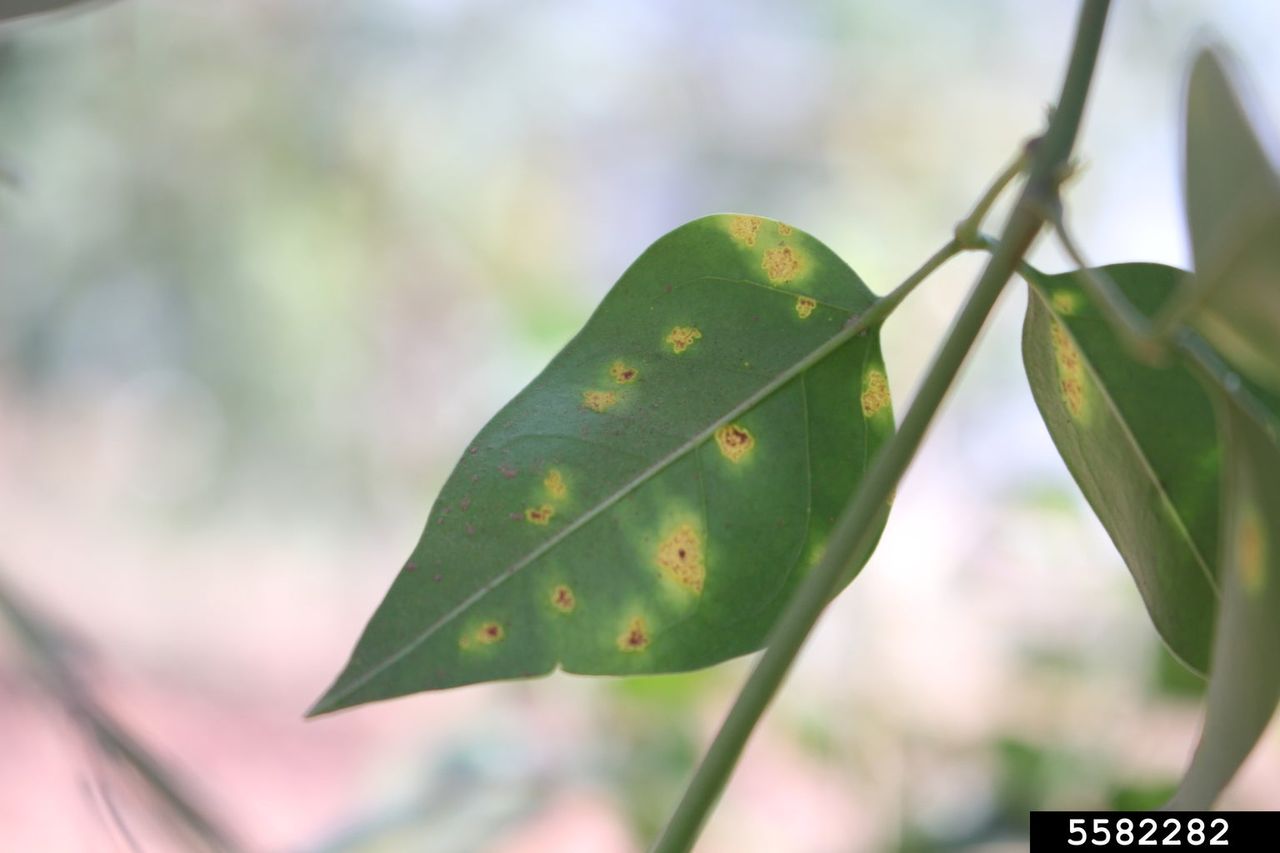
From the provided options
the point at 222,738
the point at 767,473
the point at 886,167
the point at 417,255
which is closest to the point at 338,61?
the point at 417,255

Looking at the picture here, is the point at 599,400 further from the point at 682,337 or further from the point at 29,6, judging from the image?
the point at 29,6

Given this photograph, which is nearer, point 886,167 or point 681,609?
point 681,609

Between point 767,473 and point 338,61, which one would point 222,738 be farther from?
point 767,473

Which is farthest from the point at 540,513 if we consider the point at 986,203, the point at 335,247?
the point at 335,247

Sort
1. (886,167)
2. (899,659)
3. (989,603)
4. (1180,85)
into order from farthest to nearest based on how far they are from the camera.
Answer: (886,167) < (989,603) < (899,659) < (1180,85)

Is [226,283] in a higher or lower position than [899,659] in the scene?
higher

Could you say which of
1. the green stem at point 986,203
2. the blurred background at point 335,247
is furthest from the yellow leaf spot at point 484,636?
the blurred background at point 335,247
